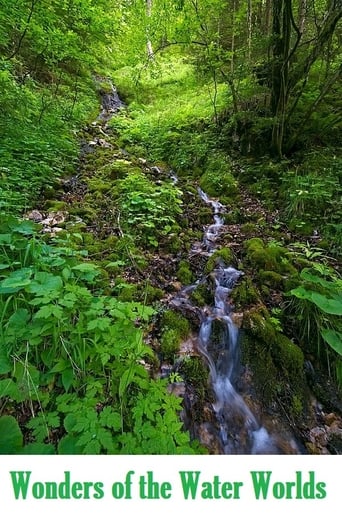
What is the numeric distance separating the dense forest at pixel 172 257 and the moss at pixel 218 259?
0.02 m

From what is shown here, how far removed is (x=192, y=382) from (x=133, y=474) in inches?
43.7

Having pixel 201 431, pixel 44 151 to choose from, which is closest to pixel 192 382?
pixel 201 431

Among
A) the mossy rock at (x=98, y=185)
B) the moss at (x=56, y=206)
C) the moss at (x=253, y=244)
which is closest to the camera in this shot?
the moss at (x=253, y=244)

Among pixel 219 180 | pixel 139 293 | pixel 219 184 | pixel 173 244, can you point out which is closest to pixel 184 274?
pixel 173 244

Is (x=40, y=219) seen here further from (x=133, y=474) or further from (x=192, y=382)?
(x=133, y=474)

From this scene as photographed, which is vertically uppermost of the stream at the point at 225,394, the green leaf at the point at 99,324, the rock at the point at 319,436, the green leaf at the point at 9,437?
the green leaf at the point at 99,324

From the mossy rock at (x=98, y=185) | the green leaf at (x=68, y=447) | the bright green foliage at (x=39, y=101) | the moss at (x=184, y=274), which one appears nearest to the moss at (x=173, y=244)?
the moss at (x=184, y=274)

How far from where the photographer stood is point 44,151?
16.8ft

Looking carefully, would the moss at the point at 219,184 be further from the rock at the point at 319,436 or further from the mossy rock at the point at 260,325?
the rock at the point at 319,436

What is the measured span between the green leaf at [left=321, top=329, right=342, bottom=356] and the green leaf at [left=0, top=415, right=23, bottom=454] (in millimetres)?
2320

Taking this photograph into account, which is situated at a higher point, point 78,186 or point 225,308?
point 78,186

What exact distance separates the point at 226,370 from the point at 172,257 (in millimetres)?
1556

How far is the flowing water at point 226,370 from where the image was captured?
7.80 feet

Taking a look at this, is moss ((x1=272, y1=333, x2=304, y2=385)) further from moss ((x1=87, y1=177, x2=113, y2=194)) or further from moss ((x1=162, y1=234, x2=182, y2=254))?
moss ((x1=87, y1=177, x2=113, y2=194))
